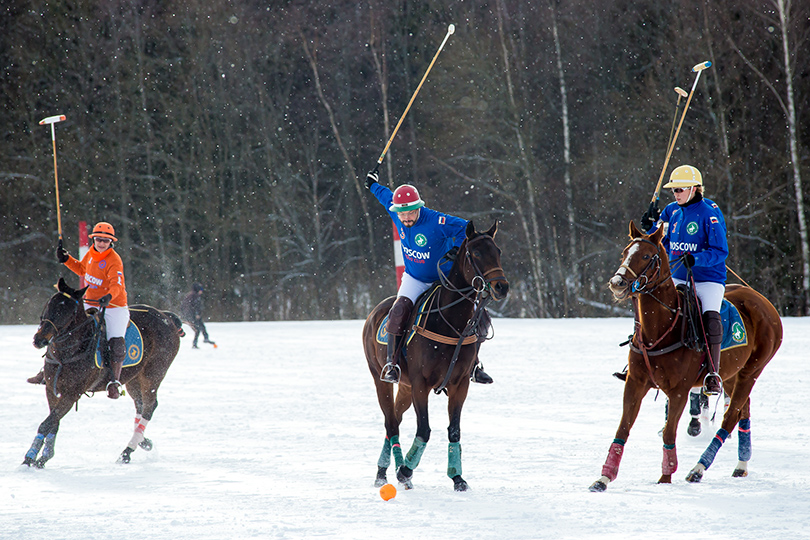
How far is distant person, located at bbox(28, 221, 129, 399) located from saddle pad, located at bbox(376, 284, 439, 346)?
2.62 metres

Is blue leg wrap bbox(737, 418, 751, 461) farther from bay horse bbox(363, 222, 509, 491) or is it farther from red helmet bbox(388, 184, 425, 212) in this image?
red helmet bbox(388, 184, 425, 212)

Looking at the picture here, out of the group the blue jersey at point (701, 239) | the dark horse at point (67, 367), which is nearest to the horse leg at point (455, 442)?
the blue jersey at point (701, 239)

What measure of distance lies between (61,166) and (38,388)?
55.8ft

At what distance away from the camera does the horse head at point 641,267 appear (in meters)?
5.88

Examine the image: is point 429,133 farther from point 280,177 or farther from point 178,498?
point 178,498

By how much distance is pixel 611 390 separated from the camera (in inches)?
437

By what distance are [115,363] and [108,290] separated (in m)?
0.67

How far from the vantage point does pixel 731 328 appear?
266 inches

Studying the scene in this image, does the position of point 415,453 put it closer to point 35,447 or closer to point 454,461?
point 454,461

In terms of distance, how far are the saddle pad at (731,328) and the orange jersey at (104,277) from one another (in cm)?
515

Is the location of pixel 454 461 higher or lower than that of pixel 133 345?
lower

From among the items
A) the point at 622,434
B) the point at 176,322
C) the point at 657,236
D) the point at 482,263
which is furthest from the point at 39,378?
the point at 657,236

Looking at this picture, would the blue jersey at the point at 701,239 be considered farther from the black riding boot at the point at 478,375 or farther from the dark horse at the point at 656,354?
the black riding boot at the point at 478,375

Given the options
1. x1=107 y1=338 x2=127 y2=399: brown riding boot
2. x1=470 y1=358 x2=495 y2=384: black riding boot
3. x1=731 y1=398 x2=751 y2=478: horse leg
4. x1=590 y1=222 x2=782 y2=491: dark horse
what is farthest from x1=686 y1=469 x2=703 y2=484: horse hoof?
x1=107 y1=338 x2=127 y2=399: brown riding boot
